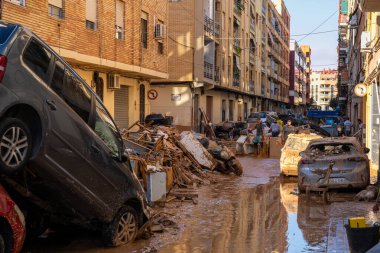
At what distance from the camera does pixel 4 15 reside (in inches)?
533

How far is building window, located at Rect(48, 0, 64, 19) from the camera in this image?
16.0 m

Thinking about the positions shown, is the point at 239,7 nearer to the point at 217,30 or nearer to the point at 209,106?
the point at 217,30

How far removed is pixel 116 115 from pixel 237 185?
958cm

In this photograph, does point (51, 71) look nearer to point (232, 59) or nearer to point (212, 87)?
point (212, 87)

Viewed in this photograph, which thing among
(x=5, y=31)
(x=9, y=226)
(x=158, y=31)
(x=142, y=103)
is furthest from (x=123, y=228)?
(x=142, y=103)

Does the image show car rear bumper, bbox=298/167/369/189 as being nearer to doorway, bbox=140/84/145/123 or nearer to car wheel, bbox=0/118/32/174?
car wheel, bbox=0/118/32/174

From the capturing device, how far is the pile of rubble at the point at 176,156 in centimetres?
1229

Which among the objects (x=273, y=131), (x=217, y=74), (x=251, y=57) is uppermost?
(x=251, y=57)

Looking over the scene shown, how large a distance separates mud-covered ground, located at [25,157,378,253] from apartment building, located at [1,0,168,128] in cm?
698

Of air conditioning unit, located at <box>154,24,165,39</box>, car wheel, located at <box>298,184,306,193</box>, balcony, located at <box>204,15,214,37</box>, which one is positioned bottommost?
car wheel, located at <box>298,184,306,193</box>

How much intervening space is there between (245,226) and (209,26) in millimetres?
27717

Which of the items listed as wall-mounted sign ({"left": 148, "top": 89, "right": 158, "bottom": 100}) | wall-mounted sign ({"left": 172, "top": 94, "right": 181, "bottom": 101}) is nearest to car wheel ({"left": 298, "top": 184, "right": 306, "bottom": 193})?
wall-mounted sign ({"left": 148, "top": 89, "right": 158, "bottom": 100})

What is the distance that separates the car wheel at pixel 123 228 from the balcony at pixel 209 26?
2817 cm

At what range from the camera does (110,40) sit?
64.3 ft
